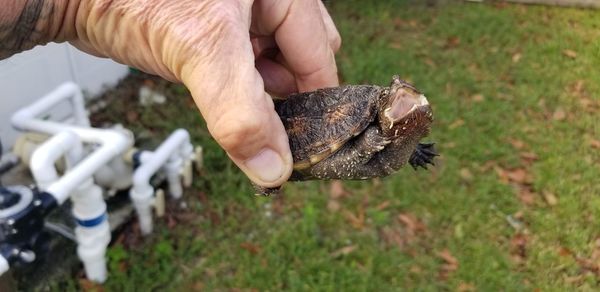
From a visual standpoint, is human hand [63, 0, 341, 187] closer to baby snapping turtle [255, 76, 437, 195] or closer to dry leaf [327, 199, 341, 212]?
baby snapping turtle [255, 76, 437, 195]

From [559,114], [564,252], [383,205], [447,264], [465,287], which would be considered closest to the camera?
[465,287]

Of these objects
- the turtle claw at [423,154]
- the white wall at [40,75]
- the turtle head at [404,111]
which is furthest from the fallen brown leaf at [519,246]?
the white wall at [40,75]

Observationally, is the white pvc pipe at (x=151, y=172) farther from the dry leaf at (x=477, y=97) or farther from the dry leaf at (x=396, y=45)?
the dry leaf at (x=396, y=45)

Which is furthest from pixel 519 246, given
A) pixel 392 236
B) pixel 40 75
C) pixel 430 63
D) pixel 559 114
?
pixel 40 75

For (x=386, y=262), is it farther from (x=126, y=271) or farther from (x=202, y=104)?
(x=202, y=104)

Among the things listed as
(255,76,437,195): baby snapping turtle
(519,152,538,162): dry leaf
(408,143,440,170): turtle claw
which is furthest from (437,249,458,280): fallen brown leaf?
(255,76,437,195): baby snapping turtle

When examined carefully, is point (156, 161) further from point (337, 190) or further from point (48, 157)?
point (337, 190)
